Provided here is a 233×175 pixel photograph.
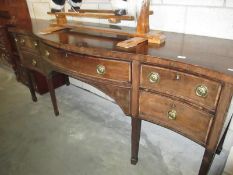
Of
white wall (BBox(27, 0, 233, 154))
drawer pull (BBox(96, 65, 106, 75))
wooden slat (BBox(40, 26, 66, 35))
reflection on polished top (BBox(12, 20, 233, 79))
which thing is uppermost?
white wall (BBox(27, 0, 233, 154))

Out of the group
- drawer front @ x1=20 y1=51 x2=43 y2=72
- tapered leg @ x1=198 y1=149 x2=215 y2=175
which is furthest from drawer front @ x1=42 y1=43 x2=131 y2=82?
tapered leg @ x1=198 y1=149 x2=215 y2=175

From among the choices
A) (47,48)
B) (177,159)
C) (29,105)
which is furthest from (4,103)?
(177,159)

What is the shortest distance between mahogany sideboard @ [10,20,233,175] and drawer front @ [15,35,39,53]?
404mm

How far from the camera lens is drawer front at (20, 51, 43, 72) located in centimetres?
180

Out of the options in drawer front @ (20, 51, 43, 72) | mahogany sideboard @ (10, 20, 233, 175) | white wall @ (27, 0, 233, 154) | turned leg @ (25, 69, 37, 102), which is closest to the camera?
mahogany sideboard @ (10, 20, 233, 175)

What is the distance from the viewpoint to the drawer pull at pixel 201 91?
0.82 meters

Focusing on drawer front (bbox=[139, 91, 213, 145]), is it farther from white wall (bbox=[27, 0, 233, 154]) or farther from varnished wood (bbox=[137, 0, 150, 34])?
varnished wood (bbox=[137, 0, 150, 34])

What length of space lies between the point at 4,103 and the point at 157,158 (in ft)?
6.29

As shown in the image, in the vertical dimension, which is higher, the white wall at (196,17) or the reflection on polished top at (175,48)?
the white wall at (196,17)

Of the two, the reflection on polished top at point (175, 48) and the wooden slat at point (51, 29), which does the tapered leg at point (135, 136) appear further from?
the wooden slat at point (51, 29)

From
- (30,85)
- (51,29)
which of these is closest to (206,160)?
(51,29)

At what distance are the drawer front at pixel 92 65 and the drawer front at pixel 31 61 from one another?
436mm

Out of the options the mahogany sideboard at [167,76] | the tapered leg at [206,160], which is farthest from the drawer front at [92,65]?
the tapered leg at [206,160]

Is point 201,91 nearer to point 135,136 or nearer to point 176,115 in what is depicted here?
point 176,115
